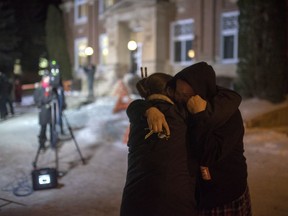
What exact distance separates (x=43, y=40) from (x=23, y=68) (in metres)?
2.79

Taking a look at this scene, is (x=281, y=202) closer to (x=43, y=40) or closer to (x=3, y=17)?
(x=3, y=17)

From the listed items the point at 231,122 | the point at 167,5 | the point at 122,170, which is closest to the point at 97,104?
the point at 167,5

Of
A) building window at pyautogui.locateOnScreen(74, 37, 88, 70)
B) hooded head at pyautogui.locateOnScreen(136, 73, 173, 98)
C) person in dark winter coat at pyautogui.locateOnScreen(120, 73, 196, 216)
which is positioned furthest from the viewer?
building window at pyautogui.locateOnScreen(74, 37, 88, 70)

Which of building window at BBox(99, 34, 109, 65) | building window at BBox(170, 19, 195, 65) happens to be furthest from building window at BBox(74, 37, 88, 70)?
building window at BBox(170, 19, 195, 65)

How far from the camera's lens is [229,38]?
18516mm

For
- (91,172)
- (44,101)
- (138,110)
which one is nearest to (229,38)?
(44,101)

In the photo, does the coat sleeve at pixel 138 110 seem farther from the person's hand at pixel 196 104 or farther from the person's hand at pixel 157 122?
the person's hand at pixel 196 104

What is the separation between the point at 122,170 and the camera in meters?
7.07

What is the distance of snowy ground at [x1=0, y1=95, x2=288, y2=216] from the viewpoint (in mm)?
5176

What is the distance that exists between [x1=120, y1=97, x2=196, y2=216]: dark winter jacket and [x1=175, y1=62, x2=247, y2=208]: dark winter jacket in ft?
0.40

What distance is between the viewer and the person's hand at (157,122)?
2.32 m

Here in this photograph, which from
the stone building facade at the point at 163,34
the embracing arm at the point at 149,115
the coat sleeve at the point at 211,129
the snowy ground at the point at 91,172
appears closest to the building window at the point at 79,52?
the stone building facade at the point at 163,34

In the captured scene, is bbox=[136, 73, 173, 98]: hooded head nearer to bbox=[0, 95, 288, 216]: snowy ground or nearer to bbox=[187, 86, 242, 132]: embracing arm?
bbox=[187, 86, 242, 132]: embracing arm

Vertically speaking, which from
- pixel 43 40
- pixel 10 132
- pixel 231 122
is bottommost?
pixel 10 132
